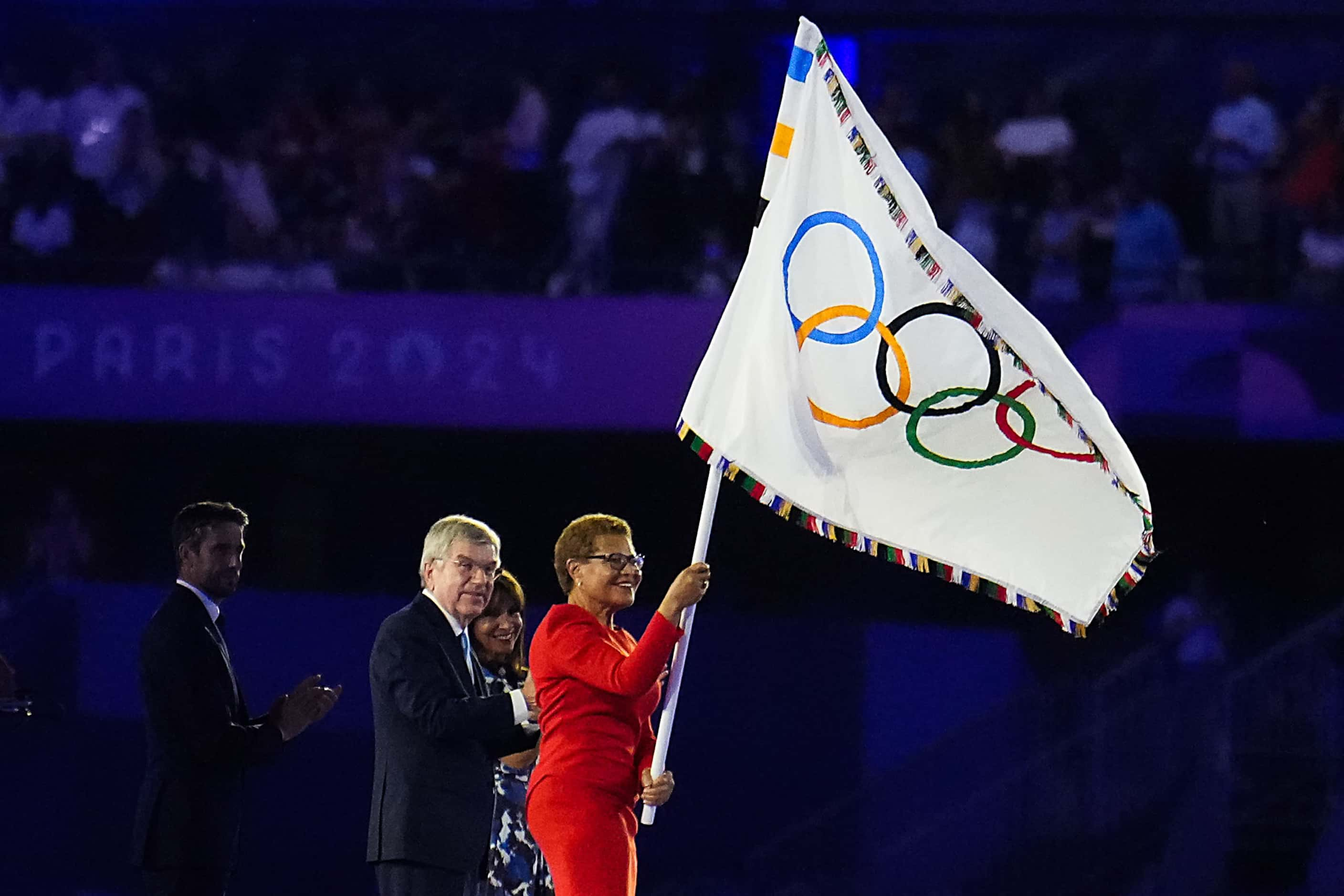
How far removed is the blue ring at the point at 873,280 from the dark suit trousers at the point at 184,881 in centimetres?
198

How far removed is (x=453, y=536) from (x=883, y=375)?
1.09 metres

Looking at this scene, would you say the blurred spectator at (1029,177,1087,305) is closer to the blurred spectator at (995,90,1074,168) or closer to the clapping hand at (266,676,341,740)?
the blurred spectator at (995,90,1074,168)

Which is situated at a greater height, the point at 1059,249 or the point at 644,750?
the point at 1059,249

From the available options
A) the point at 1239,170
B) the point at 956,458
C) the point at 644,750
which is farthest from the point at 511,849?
the point at 1239,170

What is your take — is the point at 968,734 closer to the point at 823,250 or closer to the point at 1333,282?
the point at 1333,282

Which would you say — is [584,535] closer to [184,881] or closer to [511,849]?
[184,881]

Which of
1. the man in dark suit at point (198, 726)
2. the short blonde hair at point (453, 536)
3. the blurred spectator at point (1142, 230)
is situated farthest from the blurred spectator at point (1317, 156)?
the man in dark suit at point (198, 726)

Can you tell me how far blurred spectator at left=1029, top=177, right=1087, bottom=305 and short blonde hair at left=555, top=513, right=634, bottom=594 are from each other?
17.4 ft

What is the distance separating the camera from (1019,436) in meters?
4.69

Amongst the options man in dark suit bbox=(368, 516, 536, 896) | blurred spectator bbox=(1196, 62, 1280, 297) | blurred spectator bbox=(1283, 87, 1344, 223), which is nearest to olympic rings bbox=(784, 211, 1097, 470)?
man in dark suit bbox=(368, 516, 536, 896)

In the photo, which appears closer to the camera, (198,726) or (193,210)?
(198,726)

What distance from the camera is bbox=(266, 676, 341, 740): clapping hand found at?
5.14 m

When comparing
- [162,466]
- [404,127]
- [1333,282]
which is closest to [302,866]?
[162,466]

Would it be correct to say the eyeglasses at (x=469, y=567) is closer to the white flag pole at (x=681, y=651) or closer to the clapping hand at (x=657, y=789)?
the white flag pole at (x=681, y=651)
